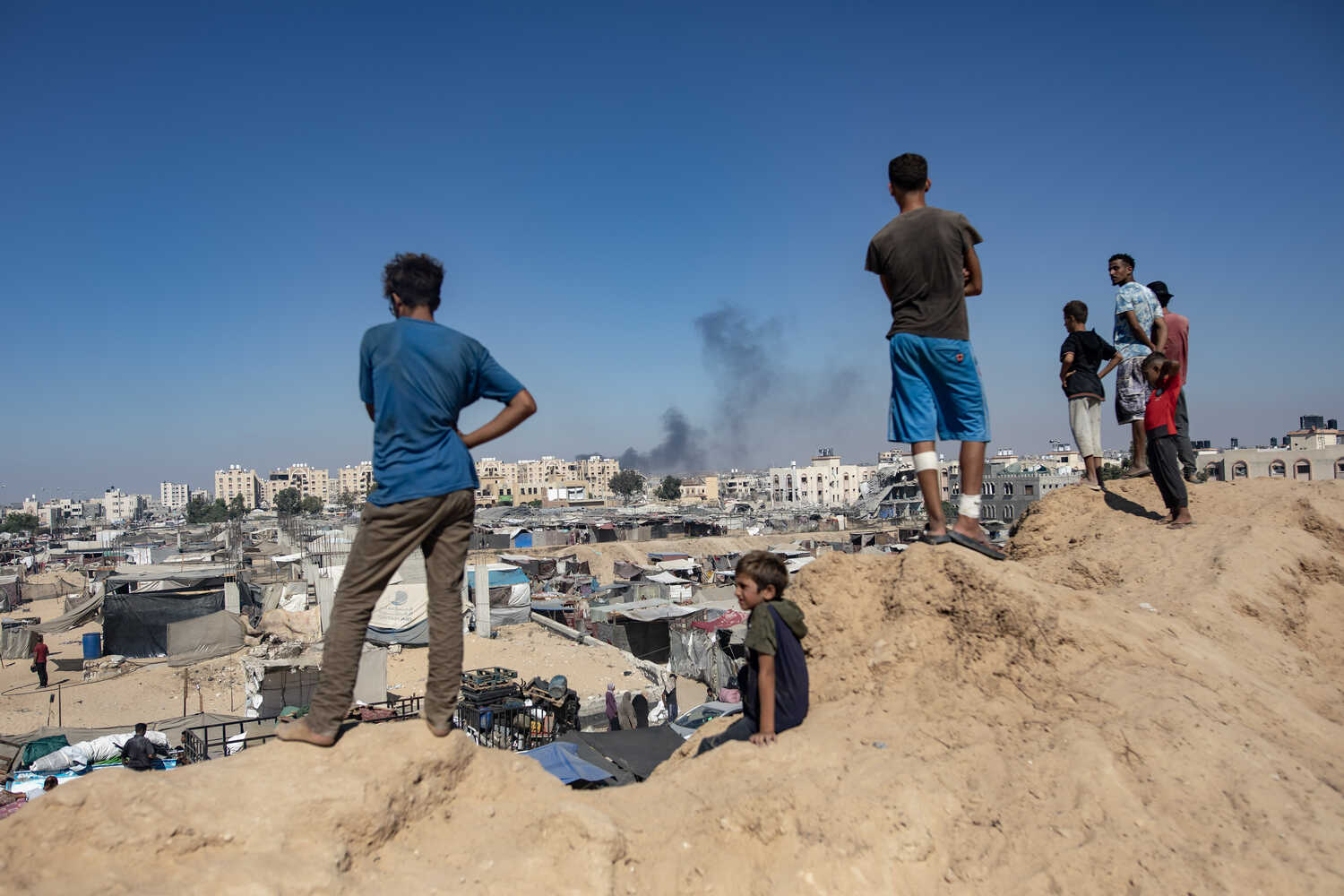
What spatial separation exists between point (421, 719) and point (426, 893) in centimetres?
79

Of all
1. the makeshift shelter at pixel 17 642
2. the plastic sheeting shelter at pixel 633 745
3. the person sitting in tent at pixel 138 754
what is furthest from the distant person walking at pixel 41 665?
the plastic sheeting shelter at pixel 633 745

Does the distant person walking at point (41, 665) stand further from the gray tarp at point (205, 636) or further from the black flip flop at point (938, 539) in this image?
the black flip flop at point (938, 539)

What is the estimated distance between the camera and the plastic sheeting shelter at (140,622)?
2548cm

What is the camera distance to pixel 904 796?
288 cm

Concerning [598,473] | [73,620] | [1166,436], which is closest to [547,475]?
[598,473]

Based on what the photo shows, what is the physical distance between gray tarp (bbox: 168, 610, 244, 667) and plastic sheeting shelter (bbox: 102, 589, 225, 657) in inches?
9.9

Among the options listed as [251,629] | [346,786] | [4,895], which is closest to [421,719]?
[346,786]

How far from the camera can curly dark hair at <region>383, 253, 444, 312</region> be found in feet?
10.8

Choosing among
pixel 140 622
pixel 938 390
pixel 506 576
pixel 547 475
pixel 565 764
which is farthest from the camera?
pixel 547 475

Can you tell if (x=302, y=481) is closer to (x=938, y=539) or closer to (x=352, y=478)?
(x=352, y=478)

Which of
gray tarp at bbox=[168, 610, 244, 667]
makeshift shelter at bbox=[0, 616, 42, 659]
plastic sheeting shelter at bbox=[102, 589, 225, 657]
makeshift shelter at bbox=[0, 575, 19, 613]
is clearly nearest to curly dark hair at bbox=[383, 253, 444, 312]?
gray tarp at bbox=[168, 610, 244, 667]

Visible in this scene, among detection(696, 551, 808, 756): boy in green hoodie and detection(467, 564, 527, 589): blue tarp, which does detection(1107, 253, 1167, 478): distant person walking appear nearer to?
detection(696, 551, 808, 756): boy in green hoodie

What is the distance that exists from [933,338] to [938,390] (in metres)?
0.31

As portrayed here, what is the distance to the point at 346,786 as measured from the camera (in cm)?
274
